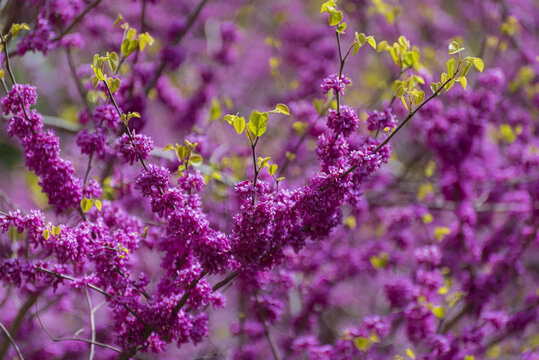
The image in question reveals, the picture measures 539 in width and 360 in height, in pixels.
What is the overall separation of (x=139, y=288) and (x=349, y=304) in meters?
4.79

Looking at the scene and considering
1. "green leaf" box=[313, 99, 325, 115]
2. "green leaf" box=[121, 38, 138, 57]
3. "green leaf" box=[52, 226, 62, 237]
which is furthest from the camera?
"green leaf" box=[313, 99, 325, 115]

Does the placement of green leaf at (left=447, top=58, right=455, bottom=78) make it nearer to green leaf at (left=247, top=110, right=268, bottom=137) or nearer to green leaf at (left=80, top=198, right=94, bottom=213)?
green leaf at (left=247, top=110, right=268, bottom=137)

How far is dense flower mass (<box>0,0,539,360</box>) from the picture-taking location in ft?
8.22

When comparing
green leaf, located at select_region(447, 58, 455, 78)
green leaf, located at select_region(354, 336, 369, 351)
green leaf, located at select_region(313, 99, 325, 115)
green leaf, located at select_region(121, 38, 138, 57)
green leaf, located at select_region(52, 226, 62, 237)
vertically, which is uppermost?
green leaf, located at select_region(313, 99, 325, 115)

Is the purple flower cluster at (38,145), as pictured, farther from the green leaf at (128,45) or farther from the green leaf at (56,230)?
the green leaf at (128,45)

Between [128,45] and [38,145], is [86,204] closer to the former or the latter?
[38,145]

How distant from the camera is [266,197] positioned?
2.42 metres

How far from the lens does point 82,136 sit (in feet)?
9.33

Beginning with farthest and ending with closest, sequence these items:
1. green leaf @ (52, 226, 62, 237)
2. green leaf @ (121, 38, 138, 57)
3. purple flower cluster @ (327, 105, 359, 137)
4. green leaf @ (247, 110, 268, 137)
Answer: green leaf @ (121, 38, 138, 57) → purple flower cluster @ (327, 105, 359, 137) → green leaf @ (52, 226, 62, 237) → green leaf @ (247, 110, 268, 137)

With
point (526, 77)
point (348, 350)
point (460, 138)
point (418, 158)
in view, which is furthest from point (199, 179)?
point (418, 158)

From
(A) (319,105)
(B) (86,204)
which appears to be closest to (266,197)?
(B) (86,204)

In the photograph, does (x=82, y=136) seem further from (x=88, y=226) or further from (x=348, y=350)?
(x=348, y=350)

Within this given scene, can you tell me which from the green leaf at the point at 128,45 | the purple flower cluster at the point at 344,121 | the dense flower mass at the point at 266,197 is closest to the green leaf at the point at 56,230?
the dense flower mass at the point at 266,197

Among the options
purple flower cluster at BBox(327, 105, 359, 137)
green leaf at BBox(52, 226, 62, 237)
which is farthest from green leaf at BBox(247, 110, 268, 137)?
green leaf at BBox(52, 226, 62, 237)
